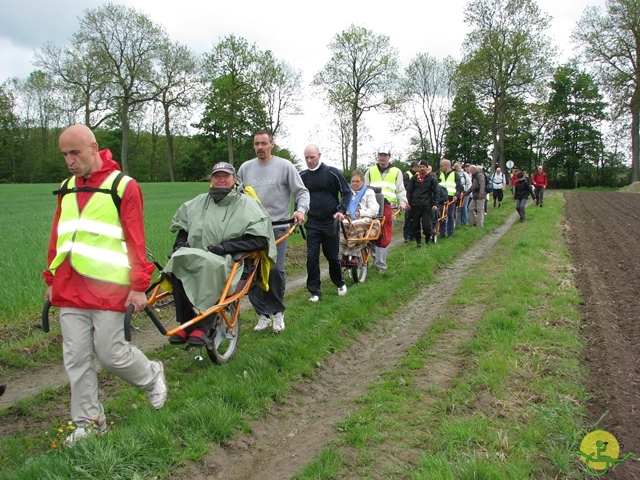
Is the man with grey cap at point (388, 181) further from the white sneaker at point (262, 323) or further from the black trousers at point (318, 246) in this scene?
the white sneaker at point (262, 323)

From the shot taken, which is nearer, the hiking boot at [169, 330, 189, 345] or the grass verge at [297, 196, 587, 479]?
the grass verge at [297, 196, 587, 479]

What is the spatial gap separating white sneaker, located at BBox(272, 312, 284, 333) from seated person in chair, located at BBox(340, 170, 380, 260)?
7.48 ft

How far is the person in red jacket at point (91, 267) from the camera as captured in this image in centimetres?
319

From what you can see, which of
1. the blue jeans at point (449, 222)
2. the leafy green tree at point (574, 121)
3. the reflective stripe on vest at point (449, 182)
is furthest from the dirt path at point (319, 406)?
the leafy green tree at point (574, 121)

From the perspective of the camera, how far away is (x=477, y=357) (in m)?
4.59

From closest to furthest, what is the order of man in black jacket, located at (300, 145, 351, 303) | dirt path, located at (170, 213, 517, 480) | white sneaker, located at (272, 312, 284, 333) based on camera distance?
1. dirt path, located at (170, 213, 517, 480)
2. white sneaker, located at (272, 312, 284, 333)
3. man in black jacket, located at (300, 145, 351, 303)

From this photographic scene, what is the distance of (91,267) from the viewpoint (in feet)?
10.4

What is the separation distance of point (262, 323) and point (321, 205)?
1.94m

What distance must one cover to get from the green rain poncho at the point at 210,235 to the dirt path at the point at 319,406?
1.14 m

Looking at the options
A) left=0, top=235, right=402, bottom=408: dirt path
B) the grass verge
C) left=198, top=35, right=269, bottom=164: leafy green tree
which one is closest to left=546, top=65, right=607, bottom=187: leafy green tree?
left=198, top=35, right=269, bottom=164: leafy green tree

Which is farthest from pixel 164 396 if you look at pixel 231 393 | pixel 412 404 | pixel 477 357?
pixel 477 357

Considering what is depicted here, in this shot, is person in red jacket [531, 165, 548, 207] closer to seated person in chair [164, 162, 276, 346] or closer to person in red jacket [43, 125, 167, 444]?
seated person in chair [164, 162, 276, 346]

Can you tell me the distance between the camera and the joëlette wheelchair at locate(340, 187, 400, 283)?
7.69m

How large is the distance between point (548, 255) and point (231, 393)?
8.10 metres
